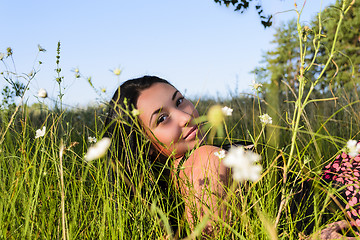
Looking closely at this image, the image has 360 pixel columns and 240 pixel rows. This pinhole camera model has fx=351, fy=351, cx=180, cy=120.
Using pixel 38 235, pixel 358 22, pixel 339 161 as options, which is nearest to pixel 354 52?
pixel 358 22

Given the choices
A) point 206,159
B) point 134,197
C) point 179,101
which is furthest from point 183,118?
point 134,197

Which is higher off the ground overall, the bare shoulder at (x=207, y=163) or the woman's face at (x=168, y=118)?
the woman's face at (x=168, y=118)

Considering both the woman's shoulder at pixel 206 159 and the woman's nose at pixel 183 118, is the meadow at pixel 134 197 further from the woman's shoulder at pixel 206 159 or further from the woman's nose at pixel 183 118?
the woman's nose at pixel 183 118

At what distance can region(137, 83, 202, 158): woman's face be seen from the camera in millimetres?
2266

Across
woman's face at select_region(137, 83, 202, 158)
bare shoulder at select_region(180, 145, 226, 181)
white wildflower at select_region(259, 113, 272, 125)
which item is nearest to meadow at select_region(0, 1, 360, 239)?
white wildflower at select_region(259, 113, 272, 125)

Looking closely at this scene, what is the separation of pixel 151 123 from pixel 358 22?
1022 inches

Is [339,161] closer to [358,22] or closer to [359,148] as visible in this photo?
[359,148]

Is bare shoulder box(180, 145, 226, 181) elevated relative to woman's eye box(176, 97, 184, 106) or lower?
lower

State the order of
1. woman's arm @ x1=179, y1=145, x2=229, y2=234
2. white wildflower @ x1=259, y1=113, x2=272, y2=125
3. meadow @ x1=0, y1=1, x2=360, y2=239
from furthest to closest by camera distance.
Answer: woman's arm @ x1=179, y1=145, x2=229, y2=234 < white wildflower @ x1=259, y1=113, x2=272, y2=125 < meadow @ x1=0, y1=1, x2=360, y2=239

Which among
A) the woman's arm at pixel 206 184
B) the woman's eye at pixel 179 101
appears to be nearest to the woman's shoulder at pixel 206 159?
the woman's arm at pixel 206 184

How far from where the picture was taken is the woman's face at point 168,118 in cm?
227

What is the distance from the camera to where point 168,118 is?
2.32 metres

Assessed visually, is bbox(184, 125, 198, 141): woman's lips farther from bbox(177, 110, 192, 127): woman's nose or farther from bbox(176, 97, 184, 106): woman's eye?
bbox(176, 97, 184, 106): woman's eye

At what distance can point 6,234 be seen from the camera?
1.62m
